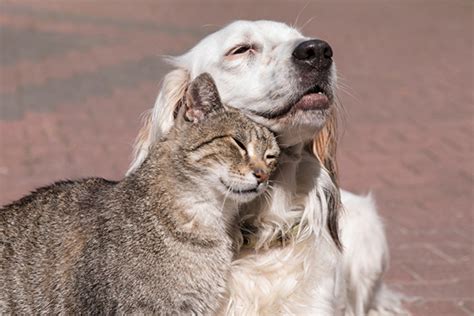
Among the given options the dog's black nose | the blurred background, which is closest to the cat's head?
the dog's black nose

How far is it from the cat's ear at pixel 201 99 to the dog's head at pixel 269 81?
0.69 feet

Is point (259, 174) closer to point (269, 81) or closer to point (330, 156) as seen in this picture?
point (269, 81)

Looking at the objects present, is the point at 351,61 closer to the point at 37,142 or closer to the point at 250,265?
the point at 37,142

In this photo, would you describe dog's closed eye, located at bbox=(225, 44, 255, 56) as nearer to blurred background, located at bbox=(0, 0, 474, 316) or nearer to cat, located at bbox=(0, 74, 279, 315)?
cat, located at bbox=(0, 74, 279, 315)

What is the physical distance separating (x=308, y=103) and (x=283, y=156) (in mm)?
325

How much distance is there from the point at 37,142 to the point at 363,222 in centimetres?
515

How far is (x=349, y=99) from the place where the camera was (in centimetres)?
1174

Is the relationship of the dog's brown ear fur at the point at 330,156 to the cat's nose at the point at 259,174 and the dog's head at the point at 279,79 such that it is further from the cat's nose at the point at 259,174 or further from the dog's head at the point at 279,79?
the cat's nose at the point at 259,174

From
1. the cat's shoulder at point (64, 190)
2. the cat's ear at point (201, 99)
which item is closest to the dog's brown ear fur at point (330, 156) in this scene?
the cat's ear at point (201, 99)

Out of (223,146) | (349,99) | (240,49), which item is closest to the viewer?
(223,146)

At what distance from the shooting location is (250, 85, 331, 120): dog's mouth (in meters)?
4.12

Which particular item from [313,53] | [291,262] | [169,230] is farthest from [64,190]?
[313,53]

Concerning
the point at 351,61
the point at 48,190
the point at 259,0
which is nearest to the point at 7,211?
the point at 48,190

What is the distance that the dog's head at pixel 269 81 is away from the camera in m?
4.13
